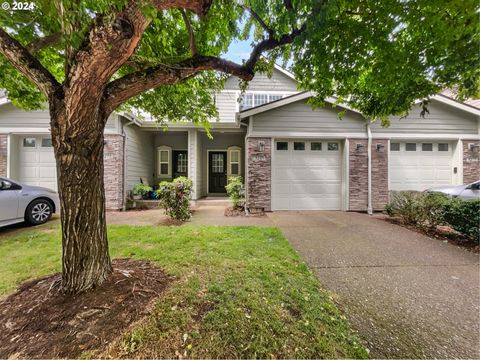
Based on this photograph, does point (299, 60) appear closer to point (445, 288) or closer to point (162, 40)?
point (162, 40)

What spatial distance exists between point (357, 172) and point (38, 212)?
9960 mm

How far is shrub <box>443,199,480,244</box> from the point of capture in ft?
14.3

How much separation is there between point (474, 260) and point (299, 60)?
4.58 m

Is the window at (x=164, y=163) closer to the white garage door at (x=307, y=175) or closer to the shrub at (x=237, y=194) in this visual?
the shrub at (x=237, y=194)

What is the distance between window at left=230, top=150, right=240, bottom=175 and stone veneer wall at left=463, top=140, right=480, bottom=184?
8721mm

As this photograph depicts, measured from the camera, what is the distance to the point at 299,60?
2.87 meters

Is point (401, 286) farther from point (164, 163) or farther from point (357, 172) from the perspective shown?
point (164, 163)

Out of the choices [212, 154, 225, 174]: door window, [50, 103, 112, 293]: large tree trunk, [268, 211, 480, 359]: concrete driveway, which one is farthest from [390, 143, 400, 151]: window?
[50, 103, 112, 293]: large tree trunk

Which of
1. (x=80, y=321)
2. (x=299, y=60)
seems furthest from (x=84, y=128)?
(x=299, y=60)

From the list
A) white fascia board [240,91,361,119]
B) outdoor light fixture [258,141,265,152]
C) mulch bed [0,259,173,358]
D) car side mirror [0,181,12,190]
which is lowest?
mulch bed [0,259,173,358]

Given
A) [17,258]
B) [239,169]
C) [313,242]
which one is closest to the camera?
[17,258]

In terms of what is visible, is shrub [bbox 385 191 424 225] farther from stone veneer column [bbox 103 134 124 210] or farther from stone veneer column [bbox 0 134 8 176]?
stone veneer column [bbox 0 134 8 176]

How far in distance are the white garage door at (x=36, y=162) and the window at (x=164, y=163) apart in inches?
157

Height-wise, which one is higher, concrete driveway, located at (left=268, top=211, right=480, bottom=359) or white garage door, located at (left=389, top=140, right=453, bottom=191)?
white garage door, located at (left=389, top=140, right=453, bottom=191)
